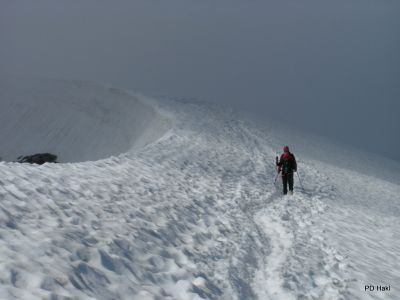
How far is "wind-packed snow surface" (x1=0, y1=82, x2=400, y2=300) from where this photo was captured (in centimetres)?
595

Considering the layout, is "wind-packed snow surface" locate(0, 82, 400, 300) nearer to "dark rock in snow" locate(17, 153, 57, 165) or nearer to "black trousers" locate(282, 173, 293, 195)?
"black trousers" locate(282, 173, 293, 195)

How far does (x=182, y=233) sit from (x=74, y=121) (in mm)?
27824

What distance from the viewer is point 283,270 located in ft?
26.0

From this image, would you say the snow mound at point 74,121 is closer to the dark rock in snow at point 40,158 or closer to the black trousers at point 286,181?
the dark rock in snow at point 40,158

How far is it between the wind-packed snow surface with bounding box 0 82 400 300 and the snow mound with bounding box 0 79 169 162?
11739 millimetres

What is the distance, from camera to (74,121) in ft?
112

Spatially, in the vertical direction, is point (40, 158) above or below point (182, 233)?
above

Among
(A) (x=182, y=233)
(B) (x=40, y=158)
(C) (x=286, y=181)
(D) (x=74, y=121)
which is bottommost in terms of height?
(A) (x=182, y=233)

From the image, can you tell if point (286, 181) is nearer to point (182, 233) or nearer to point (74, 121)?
point (182, 233)

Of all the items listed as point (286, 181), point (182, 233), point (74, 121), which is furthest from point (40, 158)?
point (182, 233)

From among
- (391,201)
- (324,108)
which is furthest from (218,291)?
(324,108)

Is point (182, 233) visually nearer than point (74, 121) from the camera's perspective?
Yes

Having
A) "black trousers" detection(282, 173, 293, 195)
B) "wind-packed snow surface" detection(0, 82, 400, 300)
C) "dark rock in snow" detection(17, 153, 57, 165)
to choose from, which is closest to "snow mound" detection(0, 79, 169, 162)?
"dark rock in snow" detection(17, 153, 57, 165)

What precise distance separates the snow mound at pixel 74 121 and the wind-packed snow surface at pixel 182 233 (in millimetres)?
11739
